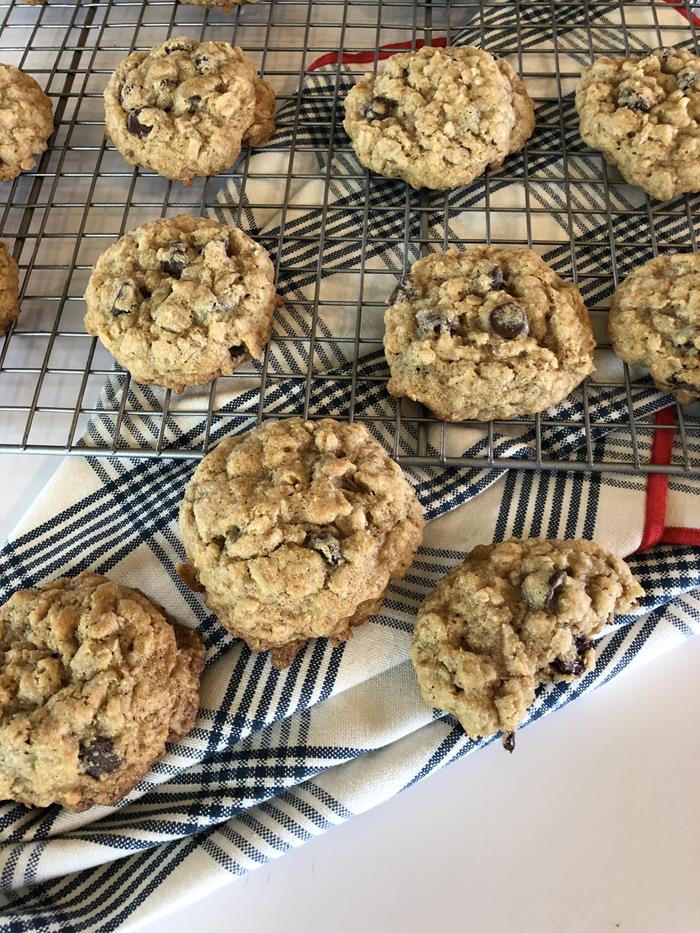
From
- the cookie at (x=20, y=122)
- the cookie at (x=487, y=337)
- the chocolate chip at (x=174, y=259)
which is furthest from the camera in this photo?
the cookie at (x=20, y=122)

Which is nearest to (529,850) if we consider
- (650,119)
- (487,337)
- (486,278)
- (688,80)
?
(487,337)

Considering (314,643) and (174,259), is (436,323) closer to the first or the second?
(174,259)

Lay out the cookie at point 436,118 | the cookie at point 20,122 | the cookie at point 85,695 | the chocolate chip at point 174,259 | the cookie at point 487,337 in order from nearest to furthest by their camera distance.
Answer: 1. the cookie at point 85,695
2. the cookie at point 487,337
3. the chocolate chip at point 174,259
4. the cookie at point 436,118
5. the cookie at point 20,122

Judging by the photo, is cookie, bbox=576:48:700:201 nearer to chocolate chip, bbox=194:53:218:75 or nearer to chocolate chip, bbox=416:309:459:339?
chocolate chip, bbox=416:309:459:339

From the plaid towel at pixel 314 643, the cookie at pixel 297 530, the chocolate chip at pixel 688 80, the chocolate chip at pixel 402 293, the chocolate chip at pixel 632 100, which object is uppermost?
the chocolate chip at pixel 688 80

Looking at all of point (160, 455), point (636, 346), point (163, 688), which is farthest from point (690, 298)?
point (163, 688)

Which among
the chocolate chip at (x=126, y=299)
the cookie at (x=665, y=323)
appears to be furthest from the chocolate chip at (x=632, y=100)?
the chocolate chip at (x=126, y=299)

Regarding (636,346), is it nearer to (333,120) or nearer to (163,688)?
(333,120)

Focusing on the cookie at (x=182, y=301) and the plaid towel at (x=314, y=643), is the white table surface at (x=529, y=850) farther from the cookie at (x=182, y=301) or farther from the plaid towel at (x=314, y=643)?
the cookie at (x=182, y=301)

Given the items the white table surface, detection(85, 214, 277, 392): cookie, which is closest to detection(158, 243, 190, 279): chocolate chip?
detection(85, 214, 277, 392): cookie
